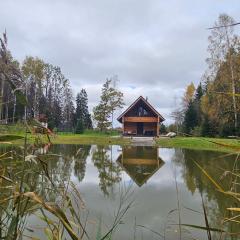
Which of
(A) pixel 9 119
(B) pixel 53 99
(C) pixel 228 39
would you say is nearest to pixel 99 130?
(B) pixel 53 99

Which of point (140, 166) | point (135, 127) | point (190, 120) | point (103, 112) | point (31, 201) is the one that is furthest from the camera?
point (103, 112)

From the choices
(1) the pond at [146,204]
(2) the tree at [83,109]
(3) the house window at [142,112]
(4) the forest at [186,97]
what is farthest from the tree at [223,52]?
(2) the tree at [83,109]

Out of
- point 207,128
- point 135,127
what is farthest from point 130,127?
point 207,128

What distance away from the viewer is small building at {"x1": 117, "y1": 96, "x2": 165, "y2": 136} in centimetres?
3541

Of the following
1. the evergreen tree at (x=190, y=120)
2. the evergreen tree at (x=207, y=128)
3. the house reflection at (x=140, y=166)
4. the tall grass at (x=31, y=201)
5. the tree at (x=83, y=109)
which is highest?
the tree at (x=83, y=109)

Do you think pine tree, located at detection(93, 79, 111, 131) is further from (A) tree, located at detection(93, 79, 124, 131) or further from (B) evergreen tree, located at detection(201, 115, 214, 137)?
(B) evergreen tree, located at detection(201, 115, 214, 137)

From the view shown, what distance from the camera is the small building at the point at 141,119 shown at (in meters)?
35.4

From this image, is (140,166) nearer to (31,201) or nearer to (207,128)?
(31,201)

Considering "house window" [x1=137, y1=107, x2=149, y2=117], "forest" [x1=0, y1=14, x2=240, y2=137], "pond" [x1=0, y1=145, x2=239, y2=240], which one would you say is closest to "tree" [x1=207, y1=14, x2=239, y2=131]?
"forest" [x1=0, y1=14, x2=240, y2=137]

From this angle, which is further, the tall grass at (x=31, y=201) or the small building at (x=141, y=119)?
the small building at (x=141, y=119)

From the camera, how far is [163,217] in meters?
4.48

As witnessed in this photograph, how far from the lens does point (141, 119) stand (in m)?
35.6

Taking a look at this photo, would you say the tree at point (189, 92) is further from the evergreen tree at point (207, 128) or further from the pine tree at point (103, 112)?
the evergreen tree at point (207, 128)

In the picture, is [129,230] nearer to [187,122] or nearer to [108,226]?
[108,226]
